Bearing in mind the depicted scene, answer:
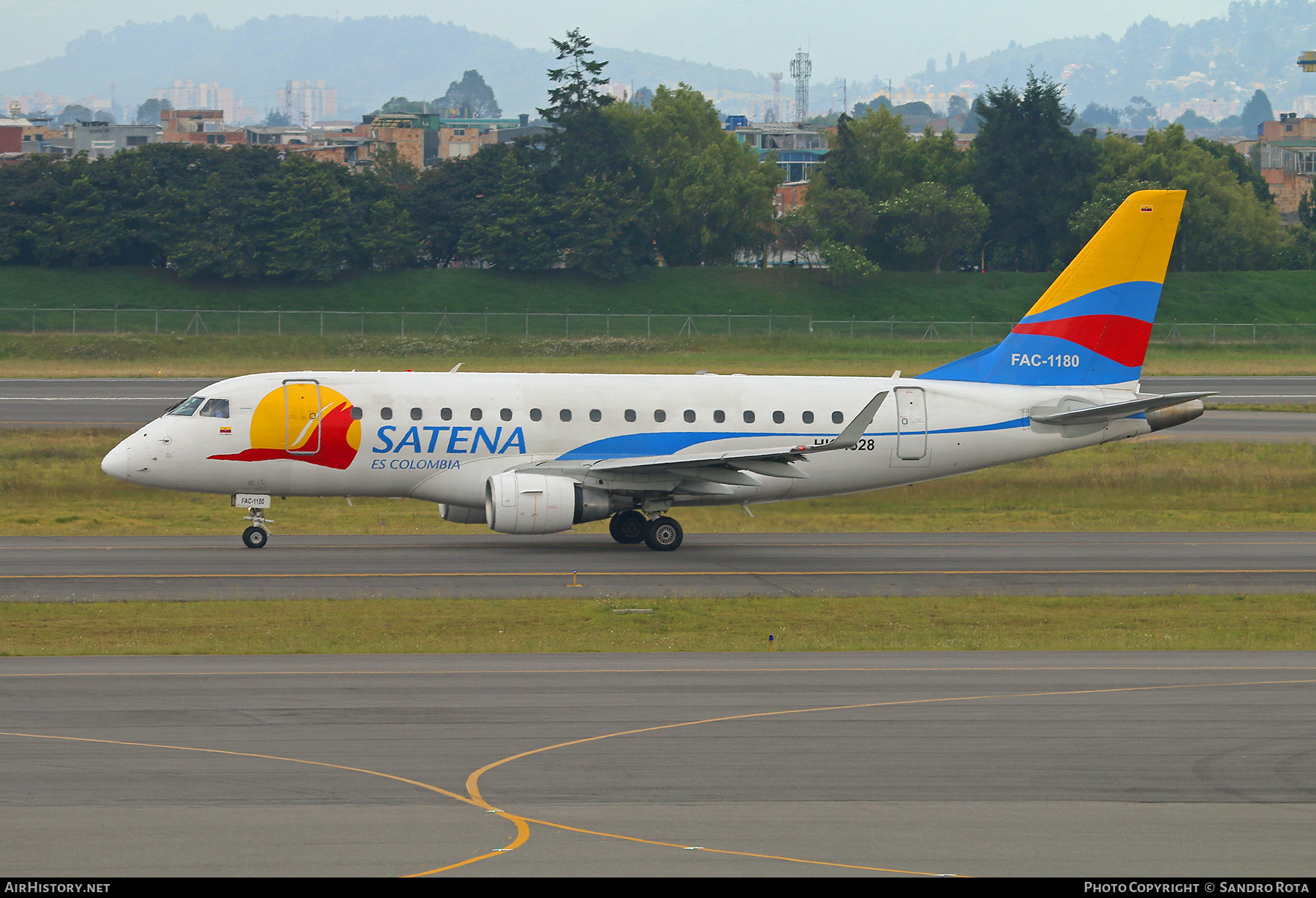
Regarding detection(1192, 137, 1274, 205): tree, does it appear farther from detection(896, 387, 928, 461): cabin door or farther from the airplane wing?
the airplane wing

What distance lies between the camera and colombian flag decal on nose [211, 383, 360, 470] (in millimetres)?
32938

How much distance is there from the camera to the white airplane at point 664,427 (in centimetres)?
3297

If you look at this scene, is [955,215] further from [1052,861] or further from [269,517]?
[1052,861]

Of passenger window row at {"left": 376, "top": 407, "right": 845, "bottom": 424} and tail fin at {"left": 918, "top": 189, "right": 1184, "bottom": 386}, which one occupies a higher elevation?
tail fin at {"left": 918, "top": 189, "right": 1184, "bottom": 386}

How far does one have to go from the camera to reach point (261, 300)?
355ft

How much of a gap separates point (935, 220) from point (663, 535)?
320ft

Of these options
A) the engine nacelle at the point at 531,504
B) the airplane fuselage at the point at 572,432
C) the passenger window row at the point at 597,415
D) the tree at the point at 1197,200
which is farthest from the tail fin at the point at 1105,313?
the tree at the point at 1197,200

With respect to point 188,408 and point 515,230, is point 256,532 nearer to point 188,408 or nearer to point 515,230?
point 188,408

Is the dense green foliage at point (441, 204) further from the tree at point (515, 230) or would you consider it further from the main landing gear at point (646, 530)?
the main landing gear at point (646, 530)

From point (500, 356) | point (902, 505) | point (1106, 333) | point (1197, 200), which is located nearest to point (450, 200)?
point (500, 356)

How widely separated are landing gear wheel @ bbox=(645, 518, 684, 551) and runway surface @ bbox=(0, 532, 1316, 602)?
0.23m

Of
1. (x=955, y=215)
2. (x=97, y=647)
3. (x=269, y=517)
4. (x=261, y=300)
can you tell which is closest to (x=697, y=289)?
(x=955, y=215)

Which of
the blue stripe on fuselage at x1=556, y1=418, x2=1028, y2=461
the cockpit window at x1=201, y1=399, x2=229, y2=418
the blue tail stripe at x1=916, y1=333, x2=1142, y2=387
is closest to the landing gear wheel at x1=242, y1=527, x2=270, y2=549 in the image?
the cockpit window at x1=201, y1=399, x2=229, y2=418

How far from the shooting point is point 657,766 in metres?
16.1
